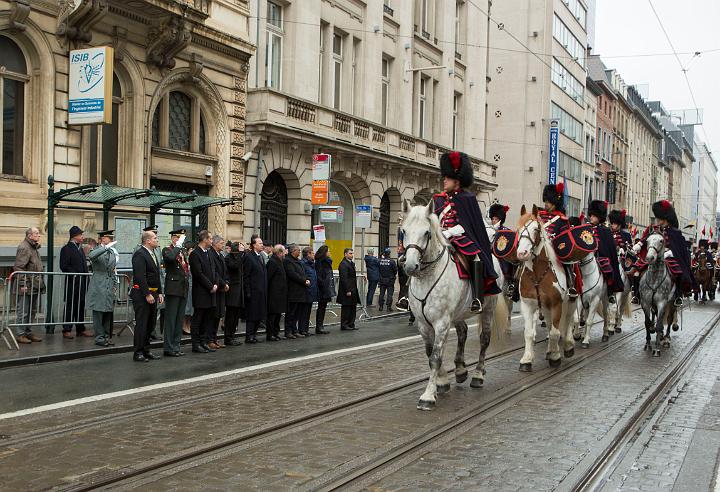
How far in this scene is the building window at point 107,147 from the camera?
62.5ft

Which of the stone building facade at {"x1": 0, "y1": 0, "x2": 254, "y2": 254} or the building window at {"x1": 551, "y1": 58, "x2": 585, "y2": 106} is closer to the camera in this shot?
the stone building facade at {"x1": 0, "y1": 0, "x2": 254, "y2": 254}

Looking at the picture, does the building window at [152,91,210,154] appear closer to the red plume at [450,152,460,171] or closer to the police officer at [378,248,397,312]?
the police officer at [378,248,397,312]

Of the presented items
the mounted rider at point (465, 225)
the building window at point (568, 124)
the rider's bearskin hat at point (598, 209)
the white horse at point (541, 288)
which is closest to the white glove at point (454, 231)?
the mounted rider at point (465, 225)

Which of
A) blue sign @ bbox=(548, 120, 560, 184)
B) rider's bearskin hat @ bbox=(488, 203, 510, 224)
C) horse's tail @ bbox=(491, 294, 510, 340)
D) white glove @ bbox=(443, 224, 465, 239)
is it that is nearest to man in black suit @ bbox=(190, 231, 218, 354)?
horse's tail @ bbox=(491, 294, 510, 340)

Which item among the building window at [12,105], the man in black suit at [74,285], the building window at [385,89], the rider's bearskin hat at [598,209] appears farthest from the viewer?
the building window at [385,89]

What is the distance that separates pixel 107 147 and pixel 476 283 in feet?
44.3

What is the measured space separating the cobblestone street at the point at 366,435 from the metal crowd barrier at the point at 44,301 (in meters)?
4.81

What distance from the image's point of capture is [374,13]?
30.7 meters

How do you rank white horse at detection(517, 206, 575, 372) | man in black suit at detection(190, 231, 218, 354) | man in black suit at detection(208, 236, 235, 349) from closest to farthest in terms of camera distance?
1. white horse at detection(517, 206, 575, 372)
2. man in black suit at detection(190, 231, 218, 354)
3. man in black suit at detection(208, 236, 235, 349)

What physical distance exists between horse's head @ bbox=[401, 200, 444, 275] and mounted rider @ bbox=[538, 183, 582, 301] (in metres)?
3.86

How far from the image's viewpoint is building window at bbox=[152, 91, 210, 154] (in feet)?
70.1

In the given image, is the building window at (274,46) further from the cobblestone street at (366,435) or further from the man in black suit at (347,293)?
the cobblestone street at (366,435)

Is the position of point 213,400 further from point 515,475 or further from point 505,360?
point 505,360

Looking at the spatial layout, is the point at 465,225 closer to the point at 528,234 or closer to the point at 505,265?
the point at 528,234
